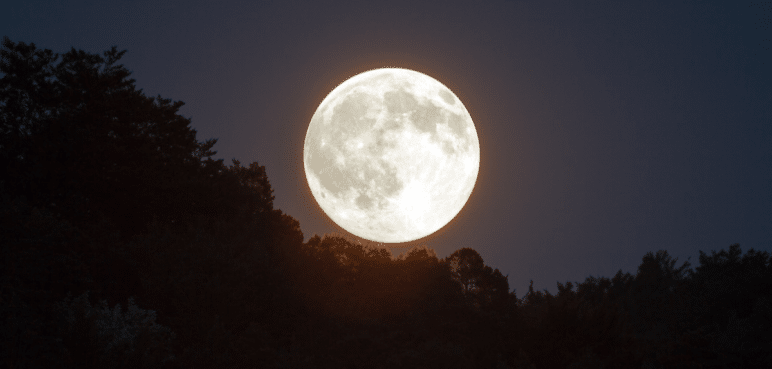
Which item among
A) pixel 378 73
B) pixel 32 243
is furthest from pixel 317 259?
pixel 32 243

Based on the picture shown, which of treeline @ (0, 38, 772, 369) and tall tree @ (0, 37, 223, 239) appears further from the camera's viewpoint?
tall tree @ (0, 37, 223, 239)

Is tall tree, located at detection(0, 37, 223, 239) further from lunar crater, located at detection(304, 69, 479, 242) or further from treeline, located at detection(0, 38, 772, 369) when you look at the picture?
lunar crater, located at detection(304, 69, 479, 242)

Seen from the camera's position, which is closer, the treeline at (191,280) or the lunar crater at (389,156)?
the treeline at (191,280)

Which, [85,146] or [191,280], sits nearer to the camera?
[191,280]

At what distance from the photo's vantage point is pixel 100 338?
22.0 meters

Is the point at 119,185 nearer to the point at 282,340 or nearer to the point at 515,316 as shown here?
the point at 282,340

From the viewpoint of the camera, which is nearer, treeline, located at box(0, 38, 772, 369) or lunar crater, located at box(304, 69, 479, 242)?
treeline, located at box(0, 38, 772, 369)

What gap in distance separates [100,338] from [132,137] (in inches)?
874

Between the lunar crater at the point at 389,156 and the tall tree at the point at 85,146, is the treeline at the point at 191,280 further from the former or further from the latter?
the lunar crater at the point at 389,156

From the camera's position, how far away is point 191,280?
30547 millimetres

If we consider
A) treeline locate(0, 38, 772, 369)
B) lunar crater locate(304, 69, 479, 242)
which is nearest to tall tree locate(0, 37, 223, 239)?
treeline locate(0, 38, 772, 369)

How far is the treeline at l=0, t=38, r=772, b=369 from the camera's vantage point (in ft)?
81.8

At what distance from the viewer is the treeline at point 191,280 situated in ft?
81.8

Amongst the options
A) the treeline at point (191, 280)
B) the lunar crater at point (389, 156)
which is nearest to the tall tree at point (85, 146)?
the treeline at point (191, 280)
